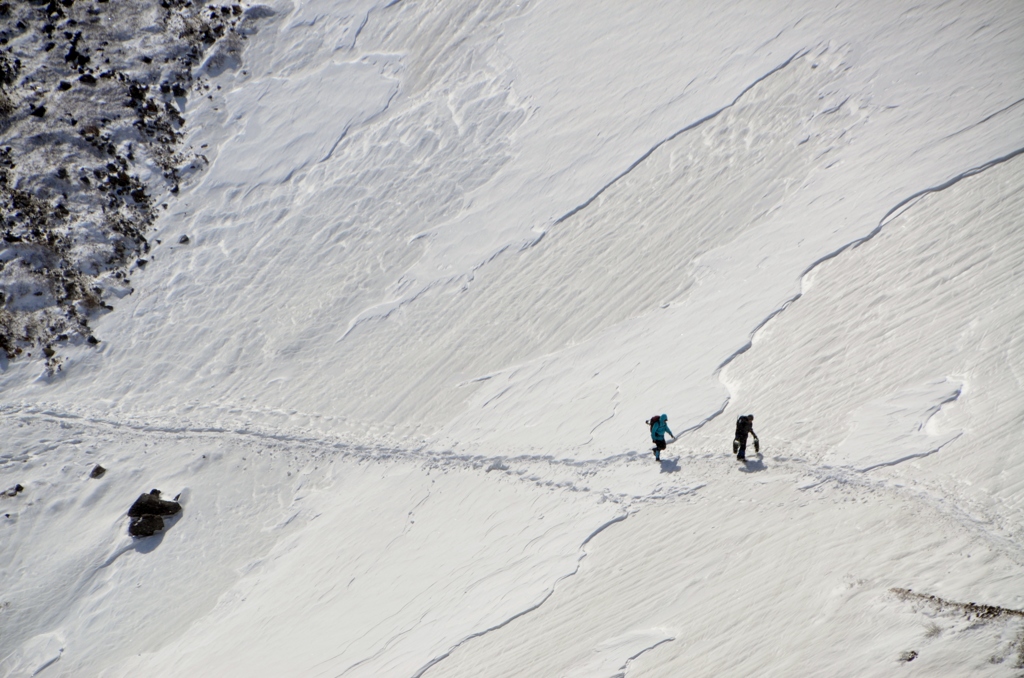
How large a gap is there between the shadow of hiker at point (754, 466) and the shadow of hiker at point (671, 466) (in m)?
1.32

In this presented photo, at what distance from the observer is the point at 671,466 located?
52.1 ft

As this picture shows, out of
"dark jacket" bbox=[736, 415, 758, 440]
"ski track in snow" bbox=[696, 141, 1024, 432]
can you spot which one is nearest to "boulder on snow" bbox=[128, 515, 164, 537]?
"dark jacket" bbox=[736, 415, 758, 440]

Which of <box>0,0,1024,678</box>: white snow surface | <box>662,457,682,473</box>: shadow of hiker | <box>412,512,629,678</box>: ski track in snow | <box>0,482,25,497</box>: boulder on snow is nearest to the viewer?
<box>0,0,1024,678</box>: white snow surface

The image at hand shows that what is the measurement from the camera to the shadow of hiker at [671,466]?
15758mm

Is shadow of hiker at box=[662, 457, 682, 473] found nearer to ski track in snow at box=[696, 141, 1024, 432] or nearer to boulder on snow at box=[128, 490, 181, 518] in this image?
ski track in snow at box=[696, 141, 1024, 432]

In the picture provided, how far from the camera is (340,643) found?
1486cm

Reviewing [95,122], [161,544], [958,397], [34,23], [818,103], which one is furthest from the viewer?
[34,23]

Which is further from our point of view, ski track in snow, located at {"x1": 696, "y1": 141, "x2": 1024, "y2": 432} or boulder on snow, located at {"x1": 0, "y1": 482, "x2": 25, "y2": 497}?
boulder on snow, located at {"x1": 0, "y1": 482, "x2": 25, "y2": 497}

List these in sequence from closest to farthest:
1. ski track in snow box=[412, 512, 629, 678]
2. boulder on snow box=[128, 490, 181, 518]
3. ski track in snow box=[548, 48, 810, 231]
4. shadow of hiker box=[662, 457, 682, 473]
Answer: ski track in snow box=[412, 512, 629, 678] → shadow of hiker box=[662, 457, 682, 473] → boulder on snow box=[128, 490, 181, 518] → ski track in snow box=[548, 48, 810, 231]

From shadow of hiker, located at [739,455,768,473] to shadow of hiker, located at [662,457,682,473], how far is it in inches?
52.1

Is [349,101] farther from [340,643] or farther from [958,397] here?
[958,397]

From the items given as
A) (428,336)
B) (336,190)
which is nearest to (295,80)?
(336,190)

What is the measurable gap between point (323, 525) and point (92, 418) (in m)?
8.70

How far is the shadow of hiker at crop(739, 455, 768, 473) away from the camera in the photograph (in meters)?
15.0
